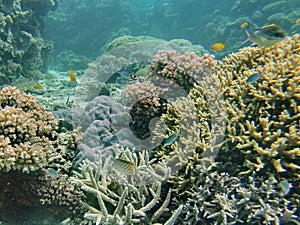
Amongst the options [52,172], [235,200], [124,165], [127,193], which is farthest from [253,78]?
[52,172]

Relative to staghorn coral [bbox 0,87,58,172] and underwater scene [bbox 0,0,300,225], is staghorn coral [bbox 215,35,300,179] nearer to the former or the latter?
underwater scene [bbox 0,0,300,225]

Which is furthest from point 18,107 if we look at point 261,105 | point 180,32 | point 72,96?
point 180,32

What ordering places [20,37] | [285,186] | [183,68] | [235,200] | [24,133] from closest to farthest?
[285,186] < [235,200] < [24,133] < [183,68] < [20,37]

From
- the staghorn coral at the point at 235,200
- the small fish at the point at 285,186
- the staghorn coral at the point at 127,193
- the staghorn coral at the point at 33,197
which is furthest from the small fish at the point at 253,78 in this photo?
the staghorn coral at the point at 33,197

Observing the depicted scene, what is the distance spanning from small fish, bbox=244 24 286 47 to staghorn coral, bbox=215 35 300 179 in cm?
38

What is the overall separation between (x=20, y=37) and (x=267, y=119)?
1150 centimetres

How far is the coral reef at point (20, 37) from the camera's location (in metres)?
10.1

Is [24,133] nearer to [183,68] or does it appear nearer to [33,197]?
[33,197]

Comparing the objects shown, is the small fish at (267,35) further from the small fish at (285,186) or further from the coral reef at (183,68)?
the small fish at (285,186)

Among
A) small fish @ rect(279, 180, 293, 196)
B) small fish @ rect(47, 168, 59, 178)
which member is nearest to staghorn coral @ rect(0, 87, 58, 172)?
small fish @ rect(47, 168, 59, 178)

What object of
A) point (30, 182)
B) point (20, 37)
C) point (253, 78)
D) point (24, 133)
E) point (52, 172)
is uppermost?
point (20, 37)

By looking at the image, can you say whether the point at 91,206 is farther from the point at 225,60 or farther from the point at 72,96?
the point at 72,96

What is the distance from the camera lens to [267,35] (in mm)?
3766

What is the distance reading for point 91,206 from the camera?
3135 millimetres
